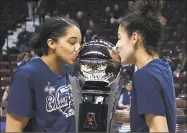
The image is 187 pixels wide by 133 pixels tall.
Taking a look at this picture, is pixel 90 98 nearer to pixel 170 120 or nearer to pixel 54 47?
pixel 170 120

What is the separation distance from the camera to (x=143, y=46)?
1.74 metres

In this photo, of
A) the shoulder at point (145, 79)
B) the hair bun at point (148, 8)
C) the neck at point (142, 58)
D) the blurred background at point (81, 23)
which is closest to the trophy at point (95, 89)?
the shoulder at point (145, 79)

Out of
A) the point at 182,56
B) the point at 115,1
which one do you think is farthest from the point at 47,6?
the point at 182,56

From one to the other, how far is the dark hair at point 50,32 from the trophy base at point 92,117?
1.71ft

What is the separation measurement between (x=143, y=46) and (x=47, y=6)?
37.5 feet

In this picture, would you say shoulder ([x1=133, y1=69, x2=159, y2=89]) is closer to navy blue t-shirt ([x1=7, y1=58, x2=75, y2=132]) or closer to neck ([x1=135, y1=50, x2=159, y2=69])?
neck ([x1=135, y1=50, x2=159, y2=69])

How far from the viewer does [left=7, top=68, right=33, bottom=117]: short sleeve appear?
1.81 metres

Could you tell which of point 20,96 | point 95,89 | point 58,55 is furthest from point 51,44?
point 95,89

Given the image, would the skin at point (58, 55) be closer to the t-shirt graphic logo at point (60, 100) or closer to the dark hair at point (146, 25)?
the t-shirt graphic logo at point (60, 100)

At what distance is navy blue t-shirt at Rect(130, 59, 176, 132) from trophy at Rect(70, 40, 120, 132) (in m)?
0.13

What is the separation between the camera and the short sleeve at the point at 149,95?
5.27ft

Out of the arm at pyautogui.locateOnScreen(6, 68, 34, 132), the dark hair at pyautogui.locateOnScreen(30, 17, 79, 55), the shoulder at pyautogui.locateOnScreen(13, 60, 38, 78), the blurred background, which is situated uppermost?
the blurred background

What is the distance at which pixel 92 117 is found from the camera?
150 centimetres

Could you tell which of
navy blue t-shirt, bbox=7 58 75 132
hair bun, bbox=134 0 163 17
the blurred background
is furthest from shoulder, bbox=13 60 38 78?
the blurred background
